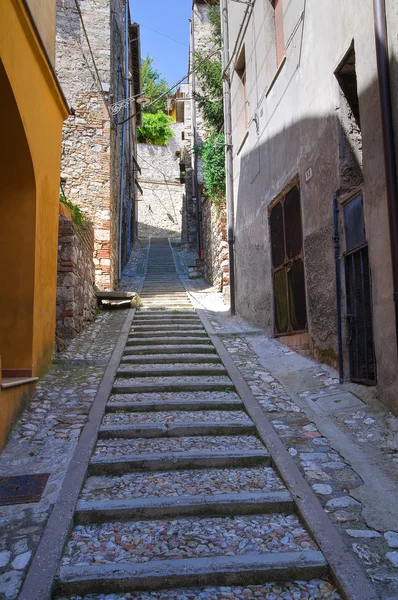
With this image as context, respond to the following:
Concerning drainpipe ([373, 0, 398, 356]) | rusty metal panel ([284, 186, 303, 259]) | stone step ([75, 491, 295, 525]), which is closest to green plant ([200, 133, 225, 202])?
rusty metal panel ([284, 186, 303, 259])

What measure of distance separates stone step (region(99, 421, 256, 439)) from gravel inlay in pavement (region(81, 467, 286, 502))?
500 mm

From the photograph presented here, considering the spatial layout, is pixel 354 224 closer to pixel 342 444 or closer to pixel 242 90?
pixel 342 444

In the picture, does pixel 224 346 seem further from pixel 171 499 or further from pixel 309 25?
pixel 309 25

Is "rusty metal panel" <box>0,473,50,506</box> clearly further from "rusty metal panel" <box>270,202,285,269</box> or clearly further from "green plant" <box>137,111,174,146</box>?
"green plant" <box>137,111,174,146</box>

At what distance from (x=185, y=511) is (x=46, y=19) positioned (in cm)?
477

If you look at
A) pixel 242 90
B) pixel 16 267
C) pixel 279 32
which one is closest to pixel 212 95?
pixel 242 90

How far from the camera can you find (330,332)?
4.36 metres

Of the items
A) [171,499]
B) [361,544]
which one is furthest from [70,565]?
[361,544]

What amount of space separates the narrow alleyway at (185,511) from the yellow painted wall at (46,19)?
3.46 m

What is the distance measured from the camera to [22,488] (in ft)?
8.85

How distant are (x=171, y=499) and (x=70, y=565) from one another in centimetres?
65

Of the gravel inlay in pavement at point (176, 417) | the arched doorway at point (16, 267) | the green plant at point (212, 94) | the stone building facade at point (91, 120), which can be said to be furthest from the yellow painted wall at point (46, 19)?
the green plant at point (212, 94)

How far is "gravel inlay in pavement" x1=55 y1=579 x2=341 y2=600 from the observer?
6.40 ft

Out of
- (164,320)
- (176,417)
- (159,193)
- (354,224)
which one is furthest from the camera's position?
(159,193)
